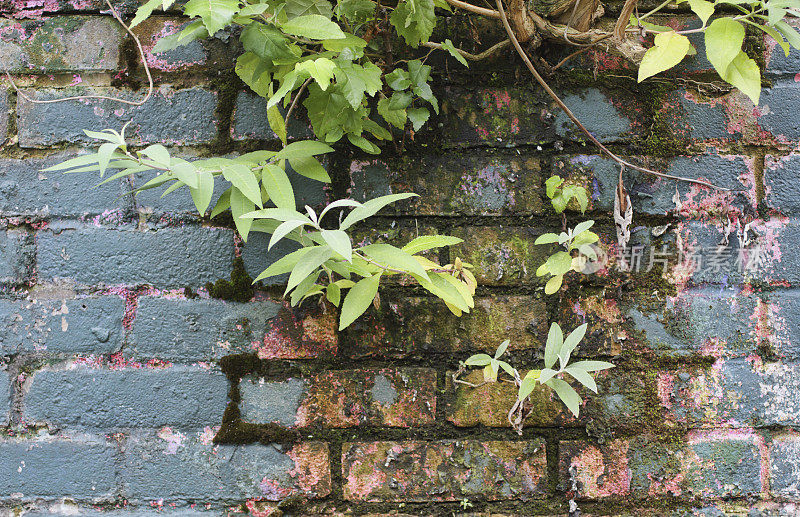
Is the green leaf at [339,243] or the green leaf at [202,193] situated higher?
the green leaf at [202,193]

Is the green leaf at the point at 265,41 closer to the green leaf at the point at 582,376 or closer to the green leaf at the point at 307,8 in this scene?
the green leaf at the point at 307,8

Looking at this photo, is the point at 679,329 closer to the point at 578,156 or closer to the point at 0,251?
the point at 578,156

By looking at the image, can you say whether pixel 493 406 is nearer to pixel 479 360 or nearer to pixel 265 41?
pixel 479 360

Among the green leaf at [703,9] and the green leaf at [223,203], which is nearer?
the green leaf at [703,9]

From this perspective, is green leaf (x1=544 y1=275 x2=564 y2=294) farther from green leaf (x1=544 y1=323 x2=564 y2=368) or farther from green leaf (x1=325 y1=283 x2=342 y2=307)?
green leaf (x1=325 y1=283 x2=342 y2=307)

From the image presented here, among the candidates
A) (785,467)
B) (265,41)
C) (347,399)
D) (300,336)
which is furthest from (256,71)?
(785,467)

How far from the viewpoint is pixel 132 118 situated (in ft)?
2.91

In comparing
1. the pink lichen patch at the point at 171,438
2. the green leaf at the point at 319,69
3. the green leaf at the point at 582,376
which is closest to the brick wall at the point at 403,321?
the pink lichen patch at the point at 171,438

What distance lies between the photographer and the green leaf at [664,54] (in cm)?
72

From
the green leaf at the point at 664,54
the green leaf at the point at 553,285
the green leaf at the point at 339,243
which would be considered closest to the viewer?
the green leaf at the point at 339,243

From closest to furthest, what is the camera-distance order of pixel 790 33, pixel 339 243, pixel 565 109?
pixel 339 243 → pixel 790 33 → pixel 565 109

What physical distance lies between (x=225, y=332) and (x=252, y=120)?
0.35m

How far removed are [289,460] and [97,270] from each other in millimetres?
435

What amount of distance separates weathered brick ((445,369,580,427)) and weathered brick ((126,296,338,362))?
21 centimetres
